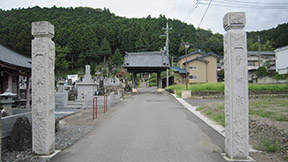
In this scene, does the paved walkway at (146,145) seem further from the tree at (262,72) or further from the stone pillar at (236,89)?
the tree at (262,72)

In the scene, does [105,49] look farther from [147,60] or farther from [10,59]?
[10,59]

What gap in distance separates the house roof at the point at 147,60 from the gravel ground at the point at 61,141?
59.3 feet

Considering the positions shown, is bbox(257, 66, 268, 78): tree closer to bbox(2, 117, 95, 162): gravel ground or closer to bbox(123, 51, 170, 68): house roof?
bbox(123, 51, 170, 68): house roof

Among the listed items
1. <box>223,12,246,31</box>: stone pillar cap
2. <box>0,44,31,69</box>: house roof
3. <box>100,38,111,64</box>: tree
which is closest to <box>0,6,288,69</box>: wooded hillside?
<box>100,38,111,64</box>: tree

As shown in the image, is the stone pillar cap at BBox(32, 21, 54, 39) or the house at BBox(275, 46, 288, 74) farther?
the house at BBox(275, 46, 288, 74)

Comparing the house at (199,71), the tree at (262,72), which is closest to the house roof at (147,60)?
the house at (199,71)

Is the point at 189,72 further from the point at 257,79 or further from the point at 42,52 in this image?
the point at 42,52

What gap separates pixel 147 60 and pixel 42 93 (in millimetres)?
23631

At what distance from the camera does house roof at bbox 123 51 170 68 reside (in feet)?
83.7

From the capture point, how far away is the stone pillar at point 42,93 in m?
4.46

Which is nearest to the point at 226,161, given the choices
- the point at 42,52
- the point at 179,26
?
the point at 42,52

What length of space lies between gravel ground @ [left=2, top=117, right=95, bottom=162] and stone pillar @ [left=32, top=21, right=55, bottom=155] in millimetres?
255

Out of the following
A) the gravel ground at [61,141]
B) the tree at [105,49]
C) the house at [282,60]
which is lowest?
the gravel ground at [61,141]

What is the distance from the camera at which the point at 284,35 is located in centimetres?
4500
